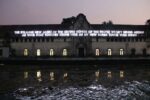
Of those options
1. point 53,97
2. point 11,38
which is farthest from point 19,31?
point 53,97

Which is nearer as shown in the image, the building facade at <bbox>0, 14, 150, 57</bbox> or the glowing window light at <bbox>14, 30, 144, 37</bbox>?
the building facade at <bbox>0, 14, 150, 57</bbox>

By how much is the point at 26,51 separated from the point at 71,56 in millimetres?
10434

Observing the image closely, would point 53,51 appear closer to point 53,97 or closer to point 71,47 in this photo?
point 71,47

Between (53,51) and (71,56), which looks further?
(53,51)

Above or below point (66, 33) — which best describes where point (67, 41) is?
below

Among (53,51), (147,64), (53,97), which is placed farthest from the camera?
(53,51)

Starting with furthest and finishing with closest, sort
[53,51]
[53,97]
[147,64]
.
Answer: [53,51]
[147,64]
[53,97]

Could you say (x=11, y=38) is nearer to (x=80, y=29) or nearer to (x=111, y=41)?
(x=80, y=29)

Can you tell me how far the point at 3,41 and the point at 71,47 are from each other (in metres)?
13.7

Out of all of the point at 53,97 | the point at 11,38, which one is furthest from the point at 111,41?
the point at 53,97

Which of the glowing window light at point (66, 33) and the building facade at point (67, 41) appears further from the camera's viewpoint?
the glowing window light at point (66, 33)

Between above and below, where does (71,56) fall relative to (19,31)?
below

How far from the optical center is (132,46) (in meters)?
68.2

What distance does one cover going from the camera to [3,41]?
66312 millimetres
